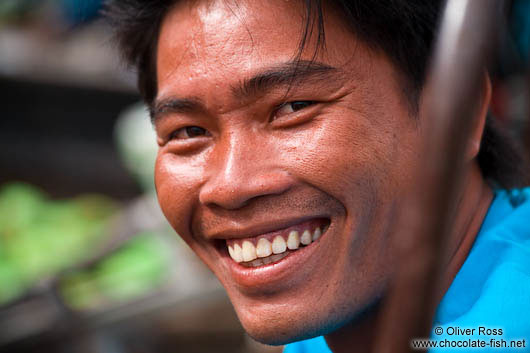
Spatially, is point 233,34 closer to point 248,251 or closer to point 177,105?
point 177,105

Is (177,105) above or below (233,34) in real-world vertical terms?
below

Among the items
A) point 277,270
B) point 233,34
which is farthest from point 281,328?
point 233,34

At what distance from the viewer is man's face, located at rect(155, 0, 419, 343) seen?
1.21 meters

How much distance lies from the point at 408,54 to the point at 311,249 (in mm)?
528

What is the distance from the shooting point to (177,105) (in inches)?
54.2

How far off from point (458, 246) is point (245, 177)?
0.60 metres

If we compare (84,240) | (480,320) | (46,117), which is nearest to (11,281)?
(84,240)

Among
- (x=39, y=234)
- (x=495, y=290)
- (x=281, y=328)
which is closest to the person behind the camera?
(x=495, y=290)

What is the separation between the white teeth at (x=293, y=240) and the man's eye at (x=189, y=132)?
34cm

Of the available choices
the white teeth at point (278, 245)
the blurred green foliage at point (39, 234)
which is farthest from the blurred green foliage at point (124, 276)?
the white teeth at point (278, 245)

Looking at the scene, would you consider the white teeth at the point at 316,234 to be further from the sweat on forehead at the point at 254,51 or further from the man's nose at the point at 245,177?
the sweat on forehead at the point at 254,51

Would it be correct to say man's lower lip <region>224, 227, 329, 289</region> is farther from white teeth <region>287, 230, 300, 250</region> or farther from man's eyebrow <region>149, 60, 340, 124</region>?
man's eyebrow <region>149, 60, 340, 124</region>

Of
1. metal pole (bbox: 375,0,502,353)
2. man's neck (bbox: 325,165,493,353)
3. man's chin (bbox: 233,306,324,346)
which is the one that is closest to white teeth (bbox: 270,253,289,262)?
man's chin (bbox: 233,306,324,346)

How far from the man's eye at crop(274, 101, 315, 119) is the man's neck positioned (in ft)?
1.56
